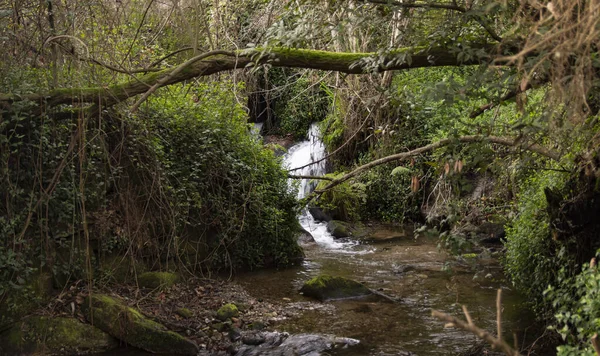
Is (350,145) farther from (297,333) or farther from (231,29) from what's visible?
(297,333)

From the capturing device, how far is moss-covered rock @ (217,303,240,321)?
7855 millimetres

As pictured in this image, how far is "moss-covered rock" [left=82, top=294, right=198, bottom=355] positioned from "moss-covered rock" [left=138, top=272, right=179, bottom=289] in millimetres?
1092

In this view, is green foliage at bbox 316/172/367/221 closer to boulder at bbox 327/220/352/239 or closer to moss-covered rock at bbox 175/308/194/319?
boulder at bbox 327/220/352/239

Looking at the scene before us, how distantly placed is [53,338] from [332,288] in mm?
3657

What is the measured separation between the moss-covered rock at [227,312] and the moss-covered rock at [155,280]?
0.83m

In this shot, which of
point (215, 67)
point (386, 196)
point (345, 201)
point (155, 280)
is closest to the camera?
point (215, 67)

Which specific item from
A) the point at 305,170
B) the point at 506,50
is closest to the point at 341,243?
the point at 305,170

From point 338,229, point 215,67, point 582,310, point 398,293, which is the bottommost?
point 398,293

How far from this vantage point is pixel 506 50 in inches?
180

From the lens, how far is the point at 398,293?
360 inches

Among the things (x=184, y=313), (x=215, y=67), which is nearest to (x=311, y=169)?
(x=184, y=313)

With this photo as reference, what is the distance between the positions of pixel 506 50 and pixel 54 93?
15.0ft

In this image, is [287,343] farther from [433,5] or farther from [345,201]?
[345,201]

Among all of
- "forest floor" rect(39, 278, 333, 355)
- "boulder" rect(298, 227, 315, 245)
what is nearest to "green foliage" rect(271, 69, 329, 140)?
"boulder" rect(298, 227, 315, 245)
